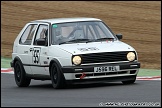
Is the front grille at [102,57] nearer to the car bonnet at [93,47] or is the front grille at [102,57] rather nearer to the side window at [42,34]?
the car bonnet at [93,47]

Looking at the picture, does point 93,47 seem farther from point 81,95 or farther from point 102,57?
point 81,95

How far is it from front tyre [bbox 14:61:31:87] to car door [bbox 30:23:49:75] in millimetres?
456

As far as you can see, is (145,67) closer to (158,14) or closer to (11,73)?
(11,73)

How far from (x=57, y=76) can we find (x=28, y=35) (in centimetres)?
213

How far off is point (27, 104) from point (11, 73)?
27.0 ft

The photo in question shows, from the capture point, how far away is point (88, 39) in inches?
577

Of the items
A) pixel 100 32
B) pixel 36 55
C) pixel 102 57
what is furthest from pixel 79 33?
pixel 102 57

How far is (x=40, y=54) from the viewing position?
1478 centimetres

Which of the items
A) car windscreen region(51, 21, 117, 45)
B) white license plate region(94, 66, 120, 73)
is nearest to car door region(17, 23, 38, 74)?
car windscreen region(51, 21, 117, 45)

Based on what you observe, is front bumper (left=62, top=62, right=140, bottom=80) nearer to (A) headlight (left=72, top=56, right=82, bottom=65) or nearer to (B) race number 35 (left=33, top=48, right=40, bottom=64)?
(A) headlight (left=72, top=56, right=82, bottom=65)

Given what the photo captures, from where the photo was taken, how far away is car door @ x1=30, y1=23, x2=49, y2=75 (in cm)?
1459

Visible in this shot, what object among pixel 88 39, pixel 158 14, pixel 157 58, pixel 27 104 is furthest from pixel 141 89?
pixel 158 14

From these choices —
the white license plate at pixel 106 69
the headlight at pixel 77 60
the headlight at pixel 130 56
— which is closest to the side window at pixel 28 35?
the headlight at pixel 77 60

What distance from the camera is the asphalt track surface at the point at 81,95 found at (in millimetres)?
11016
